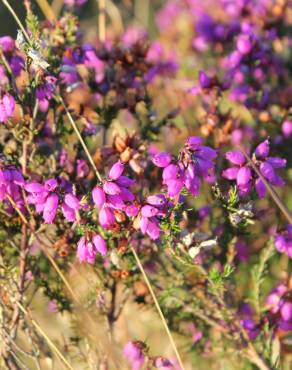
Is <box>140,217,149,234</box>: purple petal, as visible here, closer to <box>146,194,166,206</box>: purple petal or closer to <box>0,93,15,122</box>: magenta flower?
<box>146,194,166,206</box>: purple petal

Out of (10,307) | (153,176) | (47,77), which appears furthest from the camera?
(153,176)

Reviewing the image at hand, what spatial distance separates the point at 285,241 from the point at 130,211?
3.06ft

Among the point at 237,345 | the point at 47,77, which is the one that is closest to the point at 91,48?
the point at 47,77

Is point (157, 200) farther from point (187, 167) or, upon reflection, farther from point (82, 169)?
point (82, 169)

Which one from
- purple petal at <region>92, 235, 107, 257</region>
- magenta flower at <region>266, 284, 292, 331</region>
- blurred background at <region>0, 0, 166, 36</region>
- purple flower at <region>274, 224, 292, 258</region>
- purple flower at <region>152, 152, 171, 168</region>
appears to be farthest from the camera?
blurred background at <region>0, 0, 166, 36</region>

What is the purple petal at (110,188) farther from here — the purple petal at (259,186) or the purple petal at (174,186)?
the purple petal at (259,186)

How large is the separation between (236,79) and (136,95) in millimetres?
1020

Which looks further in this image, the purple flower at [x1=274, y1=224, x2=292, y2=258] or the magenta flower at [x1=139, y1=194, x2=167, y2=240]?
the purple flower at [x1=274, y1=224, x2=292, y2=258]

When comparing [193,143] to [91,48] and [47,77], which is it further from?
[91,48]

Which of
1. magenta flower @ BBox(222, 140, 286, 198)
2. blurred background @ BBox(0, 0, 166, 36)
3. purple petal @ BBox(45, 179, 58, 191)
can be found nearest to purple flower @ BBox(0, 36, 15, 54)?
purple petal @ BBox(45, 179, 58, 191)

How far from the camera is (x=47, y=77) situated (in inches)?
100

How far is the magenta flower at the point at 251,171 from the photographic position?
2406mm

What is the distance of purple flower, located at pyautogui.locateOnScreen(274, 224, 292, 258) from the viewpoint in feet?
9.24

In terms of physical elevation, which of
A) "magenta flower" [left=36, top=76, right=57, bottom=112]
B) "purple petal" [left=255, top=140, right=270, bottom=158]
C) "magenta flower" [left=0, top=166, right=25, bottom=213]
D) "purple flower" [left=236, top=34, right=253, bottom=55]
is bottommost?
"purple petal" [left=255, top=140, right=270, bottom=158]
